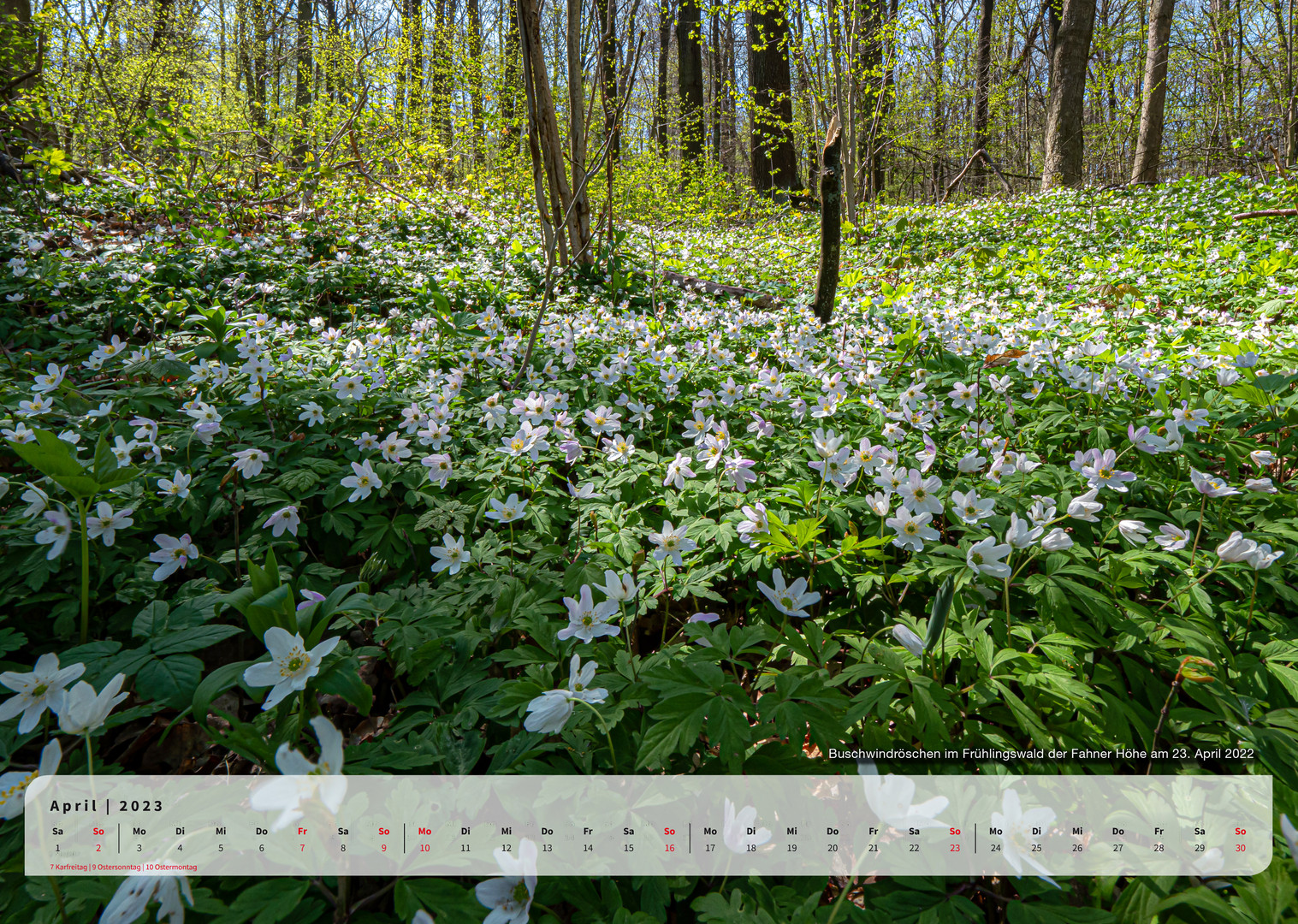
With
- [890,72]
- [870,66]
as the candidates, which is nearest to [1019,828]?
[890,72]

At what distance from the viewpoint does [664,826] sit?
1.17 metres

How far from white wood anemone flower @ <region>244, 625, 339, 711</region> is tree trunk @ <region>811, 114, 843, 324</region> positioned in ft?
13.7

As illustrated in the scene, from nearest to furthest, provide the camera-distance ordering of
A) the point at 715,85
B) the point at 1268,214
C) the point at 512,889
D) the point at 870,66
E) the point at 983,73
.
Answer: the point at 512,889 < the point at 1268,214 < the point at 870,66 < the point at 983,73 < the point at 715,85

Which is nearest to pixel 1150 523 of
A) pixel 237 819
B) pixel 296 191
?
pixel 237 819

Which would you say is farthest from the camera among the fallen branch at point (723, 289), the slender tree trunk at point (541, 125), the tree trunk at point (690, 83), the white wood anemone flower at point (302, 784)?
the tree trunk at point (690, 83)

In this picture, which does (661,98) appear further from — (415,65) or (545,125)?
(545,125)

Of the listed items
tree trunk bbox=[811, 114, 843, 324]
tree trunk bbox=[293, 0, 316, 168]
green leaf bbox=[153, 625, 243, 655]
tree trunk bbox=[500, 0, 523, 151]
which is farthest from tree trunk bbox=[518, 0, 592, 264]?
tree trunk bbox=[293, 0, 316, 168]

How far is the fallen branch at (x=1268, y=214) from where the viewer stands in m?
6.86

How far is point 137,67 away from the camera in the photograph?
9906 mm

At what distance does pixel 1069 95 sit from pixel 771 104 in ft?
18.2

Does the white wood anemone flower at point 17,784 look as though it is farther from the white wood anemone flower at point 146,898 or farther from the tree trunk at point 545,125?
the tree trunk at point 545,125

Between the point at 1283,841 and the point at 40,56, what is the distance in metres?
11.2

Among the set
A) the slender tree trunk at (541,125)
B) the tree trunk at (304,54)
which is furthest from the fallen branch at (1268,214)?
the tree trunk at (304,54)

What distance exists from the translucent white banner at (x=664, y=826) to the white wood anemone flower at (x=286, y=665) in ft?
0.52
